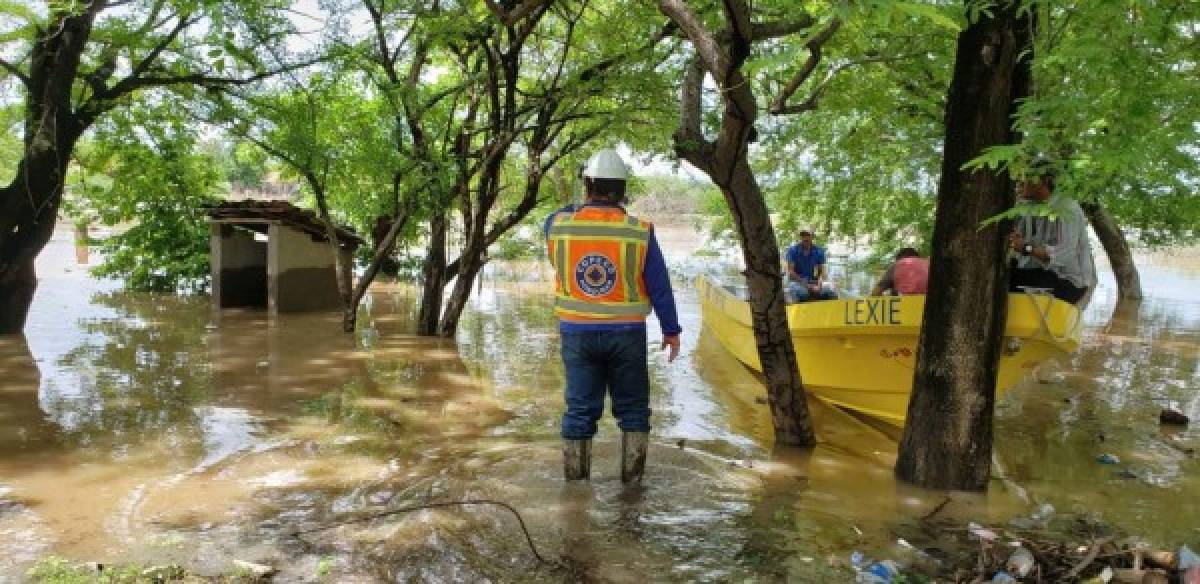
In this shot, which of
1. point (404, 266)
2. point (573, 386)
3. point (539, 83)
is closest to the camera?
point (573, 386)

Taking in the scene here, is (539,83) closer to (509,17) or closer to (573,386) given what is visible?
(509,17)

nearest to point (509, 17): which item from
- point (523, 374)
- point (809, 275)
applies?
point (523, 374)

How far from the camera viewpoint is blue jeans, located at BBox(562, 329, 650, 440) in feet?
17.1

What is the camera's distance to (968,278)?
5.51 meters

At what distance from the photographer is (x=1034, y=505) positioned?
573 centimetres

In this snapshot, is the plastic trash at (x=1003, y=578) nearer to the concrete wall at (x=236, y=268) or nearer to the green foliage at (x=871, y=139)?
the green foliage at (x=871, y=139)

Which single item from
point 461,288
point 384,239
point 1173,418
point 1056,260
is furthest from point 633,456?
point 384,239

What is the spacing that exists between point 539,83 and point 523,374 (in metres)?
4.46

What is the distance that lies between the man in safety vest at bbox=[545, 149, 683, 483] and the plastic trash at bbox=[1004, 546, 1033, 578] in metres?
2.18

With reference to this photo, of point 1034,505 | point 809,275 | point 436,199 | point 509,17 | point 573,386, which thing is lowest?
point 1034,505

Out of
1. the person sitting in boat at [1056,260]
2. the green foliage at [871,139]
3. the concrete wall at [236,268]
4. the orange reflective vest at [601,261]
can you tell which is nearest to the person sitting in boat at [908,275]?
the person sitting in boat at [1056,260]

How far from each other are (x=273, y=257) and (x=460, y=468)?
32.8 ft

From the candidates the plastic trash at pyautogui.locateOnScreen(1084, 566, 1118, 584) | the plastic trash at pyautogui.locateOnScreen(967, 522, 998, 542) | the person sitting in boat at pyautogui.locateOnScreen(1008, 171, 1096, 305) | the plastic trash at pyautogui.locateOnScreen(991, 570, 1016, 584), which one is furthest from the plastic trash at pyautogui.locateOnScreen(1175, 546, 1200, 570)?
the person sitting in boat at pyautogui.locateOnScreen(1008, 171, 1096, 305)

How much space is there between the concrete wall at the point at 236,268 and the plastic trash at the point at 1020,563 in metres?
14.4
